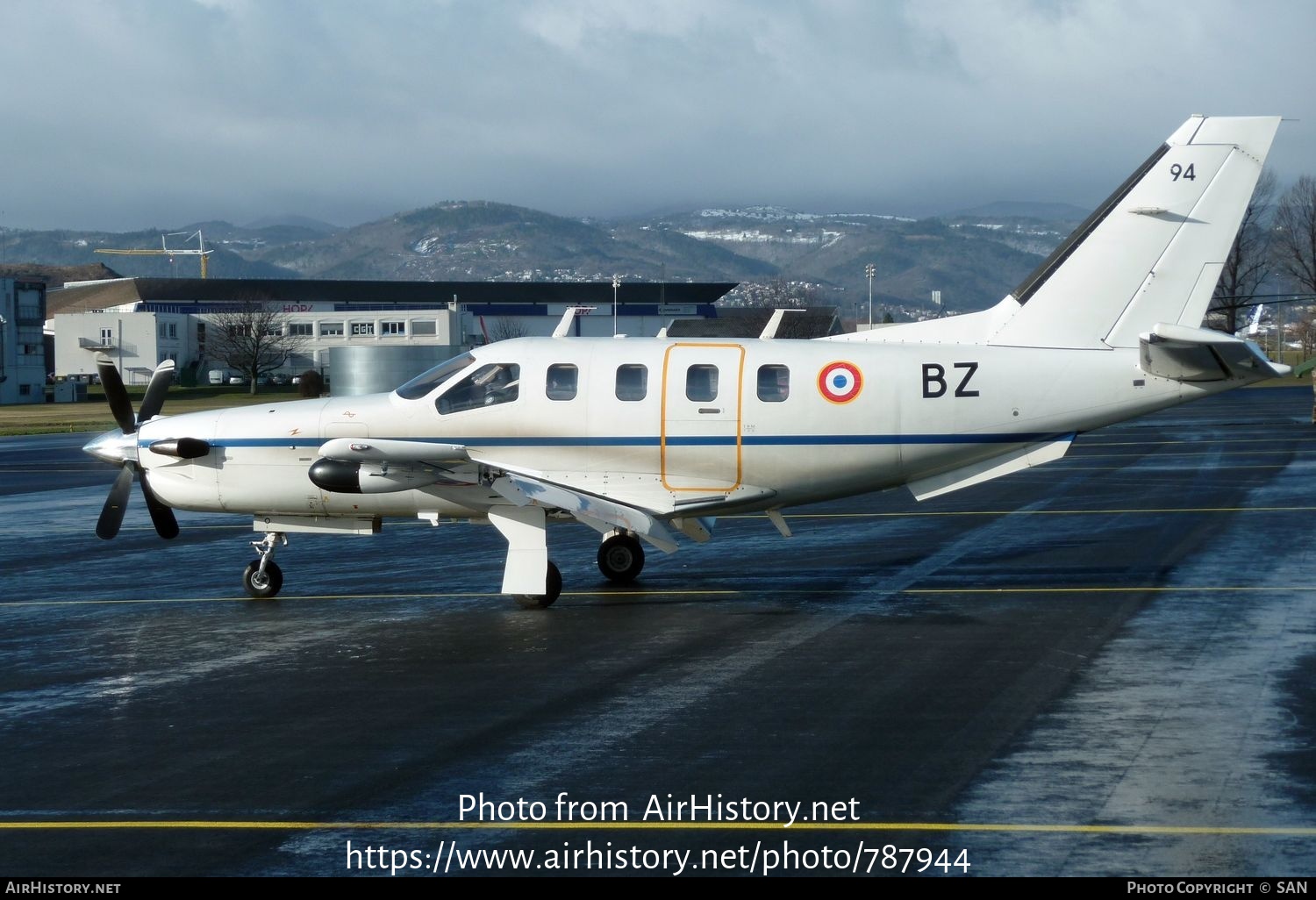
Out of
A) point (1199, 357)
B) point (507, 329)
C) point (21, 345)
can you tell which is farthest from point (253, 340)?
point (1199, 357)

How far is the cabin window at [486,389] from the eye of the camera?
16.4 metres

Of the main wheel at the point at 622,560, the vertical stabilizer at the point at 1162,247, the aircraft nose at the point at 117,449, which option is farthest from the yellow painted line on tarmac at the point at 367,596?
the vertical stabilizer at the point at 1162,247

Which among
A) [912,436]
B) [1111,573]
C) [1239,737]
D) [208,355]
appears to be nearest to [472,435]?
[912,436]

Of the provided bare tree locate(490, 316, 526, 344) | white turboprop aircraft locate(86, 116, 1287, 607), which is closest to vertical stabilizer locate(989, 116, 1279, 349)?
white turboprop aircraft locate(86, 116, 1287, 607)

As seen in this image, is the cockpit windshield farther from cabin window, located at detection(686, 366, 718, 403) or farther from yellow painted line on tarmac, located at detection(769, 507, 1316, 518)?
yellow painted line on tarmac, located at detection(769, 507, 1316, 518)

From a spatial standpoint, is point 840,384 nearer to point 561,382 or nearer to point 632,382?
point 632,382

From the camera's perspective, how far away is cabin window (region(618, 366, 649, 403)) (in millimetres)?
16219

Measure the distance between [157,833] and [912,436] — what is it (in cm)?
1019

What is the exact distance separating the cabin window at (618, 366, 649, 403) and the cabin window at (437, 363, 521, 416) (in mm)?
1216

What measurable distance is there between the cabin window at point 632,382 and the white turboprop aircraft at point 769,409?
23mm

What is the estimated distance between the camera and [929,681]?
11.8m

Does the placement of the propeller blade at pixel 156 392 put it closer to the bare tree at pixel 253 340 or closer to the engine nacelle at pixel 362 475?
the engine nacelle at pixel 362 475

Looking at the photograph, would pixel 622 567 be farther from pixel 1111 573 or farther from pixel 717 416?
pixel 1111 573

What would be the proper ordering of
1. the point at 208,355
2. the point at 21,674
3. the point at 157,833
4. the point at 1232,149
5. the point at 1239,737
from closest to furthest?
1. the point at 157,833
2. the point at 1239,737
3. the point at 21,674
4. the point at 1232,149
5. the point at 208,355
